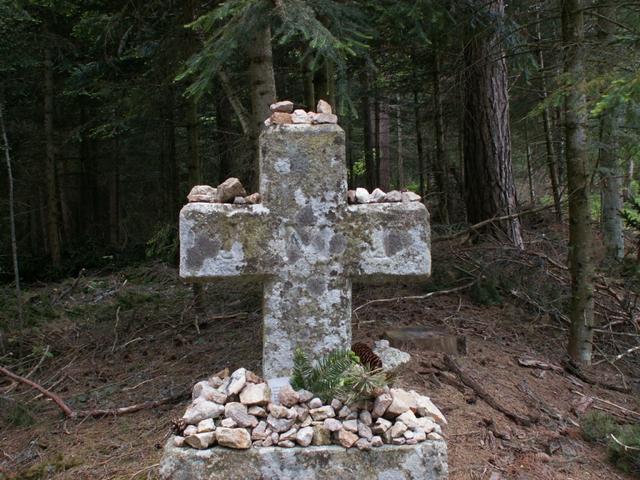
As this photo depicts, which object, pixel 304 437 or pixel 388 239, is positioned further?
pixel 388 239

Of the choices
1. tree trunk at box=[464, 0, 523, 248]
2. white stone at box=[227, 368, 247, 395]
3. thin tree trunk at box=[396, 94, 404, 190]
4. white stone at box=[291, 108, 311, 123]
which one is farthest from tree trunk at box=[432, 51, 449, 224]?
white stone at box=[227, 368, 247, 395]

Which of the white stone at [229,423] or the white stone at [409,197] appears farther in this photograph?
the white stone at [409,197]

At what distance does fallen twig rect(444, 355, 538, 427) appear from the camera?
4447 mm

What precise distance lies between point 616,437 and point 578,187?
2240 millimetres

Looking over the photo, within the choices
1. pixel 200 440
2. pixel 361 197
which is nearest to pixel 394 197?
pixel 361 197

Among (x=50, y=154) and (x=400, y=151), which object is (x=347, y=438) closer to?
(x=50, y=154)

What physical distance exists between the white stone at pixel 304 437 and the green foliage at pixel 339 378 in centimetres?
19

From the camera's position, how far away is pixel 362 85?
12.9 m

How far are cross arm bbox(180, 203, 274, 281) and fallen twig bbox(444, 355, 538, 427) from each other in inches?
89.4

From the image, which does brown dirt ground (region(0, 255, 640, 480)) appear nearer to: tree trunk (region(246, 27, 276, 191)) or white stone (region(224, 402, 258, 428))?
white stone (region(224, 402, 258, 428))

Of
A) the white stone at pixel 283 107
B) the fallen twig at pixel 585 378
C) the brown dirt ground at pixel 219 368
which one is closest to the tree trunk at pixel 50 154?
the brown dirt ground at pixel 219 368

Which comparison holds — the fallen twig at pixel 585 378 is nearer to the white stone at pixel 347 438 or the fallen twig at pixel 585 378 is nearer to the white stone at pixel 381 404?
the white stone at pixel 381 404

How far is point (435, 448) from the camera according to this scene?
2.63 metres

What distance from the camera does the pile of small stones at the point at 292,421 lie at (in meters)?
2.61
